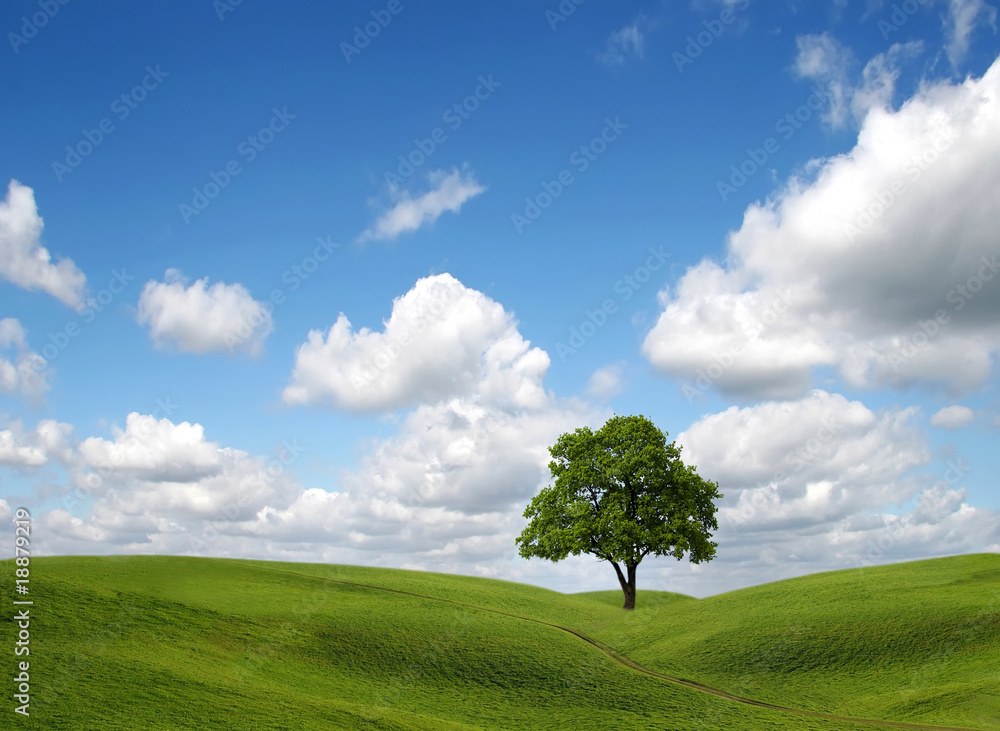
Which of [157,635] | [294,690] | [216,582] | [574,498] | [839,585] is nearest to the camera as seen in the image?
[294,690]

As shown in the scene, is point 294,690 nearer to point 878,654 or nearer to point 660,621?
point 660,621

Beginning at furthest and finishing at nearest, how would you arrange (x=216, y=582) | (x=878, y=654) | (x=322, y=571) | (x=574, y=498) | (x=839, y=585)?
(x=322, y=571) < (x=574, y=498) < (x=839, y=585) < (x=216, y=582) < (x=878, y=654)

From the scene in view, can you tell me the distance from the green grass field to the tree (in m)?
4.73

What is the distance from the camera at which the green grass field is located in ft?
88.4

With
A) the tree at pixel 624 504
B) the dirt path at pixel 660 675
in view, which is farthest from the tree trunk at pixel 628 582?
the dirt path at pixel 660 675

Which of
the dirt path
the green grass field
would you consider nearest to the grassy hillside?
the green grass field

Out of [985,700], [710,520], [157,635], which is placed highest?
[710,520]

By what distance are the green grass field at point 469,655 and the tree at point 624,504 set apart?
4729 millimetres

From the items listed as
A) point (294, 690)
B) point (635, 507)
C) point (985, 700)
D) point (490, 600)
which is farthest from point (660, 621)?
point (294, 690)

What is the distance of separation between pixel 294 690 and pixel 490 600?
2361 centimetres

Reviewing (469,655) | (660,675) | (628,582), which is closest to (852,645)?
(660,675)

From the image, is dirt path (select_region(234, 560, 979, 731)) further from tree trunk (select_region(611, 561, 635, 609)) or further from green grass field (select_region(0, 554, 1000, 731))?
tree trunk (select_region(611, 561, 635, 609))

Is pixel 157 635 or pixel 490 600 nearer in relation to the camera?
pixel 157 635

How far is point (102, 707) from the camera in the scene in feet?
79.1
